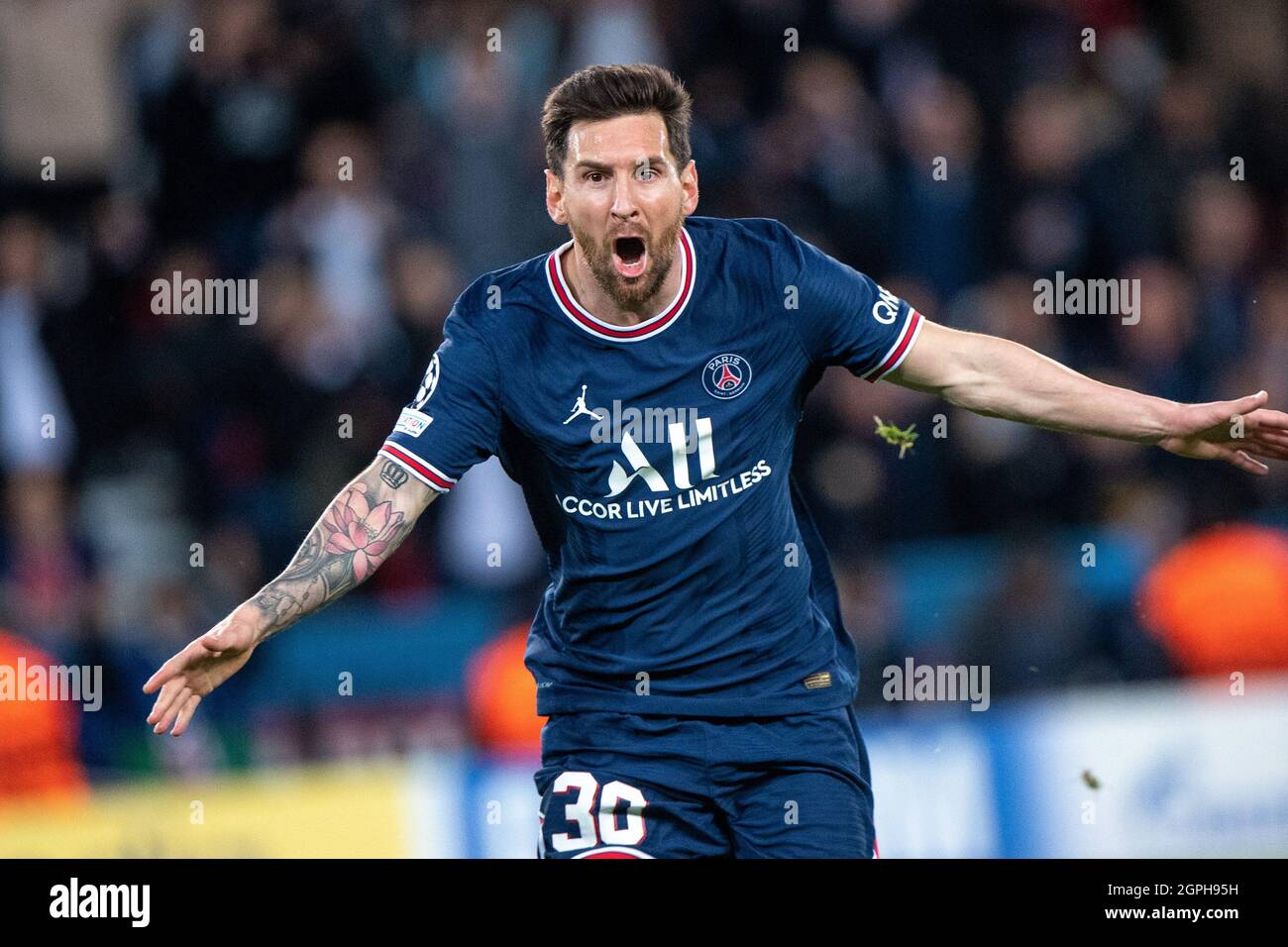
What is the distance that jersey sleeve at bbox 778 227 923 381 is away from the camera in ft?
17.5

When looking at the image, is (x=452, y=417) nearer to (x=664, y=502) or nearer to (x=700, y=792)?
(x=664, y=502)

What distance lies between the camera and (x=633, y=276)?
17.1 ft

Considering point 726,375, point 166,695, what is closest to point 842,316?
point 726,375

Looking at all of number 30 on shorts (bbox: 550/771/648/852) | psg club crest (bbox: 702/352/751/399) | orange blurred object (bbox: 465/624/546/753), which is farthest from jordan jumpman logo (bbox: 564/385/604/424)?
orange blurred object (bbox: 465/624/546/753)

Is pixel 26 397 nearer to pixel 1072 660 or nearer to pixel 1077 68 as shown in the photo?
pixel 1072 660

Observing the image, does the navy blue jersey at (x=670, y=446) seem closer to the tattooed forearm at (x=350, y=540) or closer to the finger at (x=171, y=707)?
the tattooed forearm at (x=350, y=540)

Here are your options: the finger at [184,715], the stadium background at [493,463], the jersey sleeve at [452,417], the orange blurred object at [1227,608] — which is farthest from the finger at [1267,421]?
the orange blurred object at [1227,608]

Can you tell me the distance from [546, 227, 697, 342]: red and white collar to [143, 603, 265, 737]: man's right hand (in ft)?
3.93

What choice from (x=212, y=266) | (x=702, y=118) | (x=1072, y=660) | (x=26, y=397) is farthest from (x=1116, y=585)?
(x=26, y=397)

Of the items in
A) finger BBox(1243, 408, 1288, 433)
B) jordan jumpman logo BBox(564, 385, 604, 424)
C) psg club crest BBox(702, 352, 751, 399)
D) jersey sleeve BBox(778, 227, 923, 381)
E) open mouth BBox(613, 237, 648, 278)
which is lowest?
finger BBox(1243, 408, 1288, 433)

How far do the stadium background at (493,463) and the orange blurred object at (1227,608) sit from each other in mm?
17

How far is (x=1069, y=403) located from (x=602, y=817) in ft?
5.63
